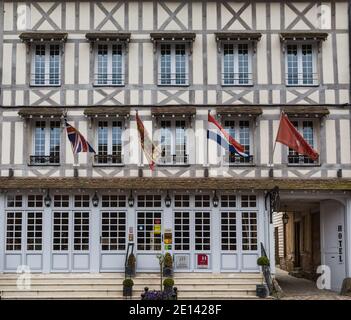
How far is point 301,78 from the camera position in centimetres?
2141

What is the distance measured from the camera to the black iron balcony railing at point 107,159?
21.1 m

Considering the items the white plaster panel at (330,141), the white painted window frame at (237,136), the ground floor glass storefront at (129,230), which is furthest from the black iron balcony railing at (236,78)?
the ground floor glass storefront at (129,230)

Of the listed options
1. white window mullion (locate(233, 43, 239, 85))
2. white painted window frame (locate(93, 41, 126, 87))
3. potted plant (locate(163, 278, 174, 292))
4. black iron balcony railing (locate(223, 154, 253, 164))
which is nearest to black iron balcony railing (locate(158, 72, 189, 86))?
white painted window frame (locate(93, 41, 126, 87))

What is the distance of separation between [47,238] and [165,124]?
5.18 metres

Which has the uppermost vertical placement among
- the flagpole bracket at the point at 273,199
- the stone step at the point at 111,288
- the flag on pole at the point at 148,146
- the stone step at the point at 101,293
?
the flag on pole at the point at 148,146

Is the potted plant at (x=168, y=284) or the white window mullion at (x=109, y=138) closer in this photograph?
the potted plant at (x=168, y=284)

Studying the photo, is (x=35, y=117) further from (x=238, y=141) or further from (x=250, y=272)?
(x=250, y=272)

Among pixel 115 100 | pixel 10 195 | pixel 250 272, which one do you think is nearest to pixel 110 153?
pixel 115 100

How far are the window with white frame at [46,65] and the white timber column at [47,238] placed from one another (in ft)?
13.3

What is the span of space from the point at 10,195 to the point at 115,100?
176 inches

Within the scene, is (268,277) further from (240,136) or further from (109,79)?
(109,79)

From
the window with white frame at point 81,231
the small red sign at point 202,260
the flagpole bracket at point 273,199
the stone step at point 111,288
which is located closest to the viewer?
the stone step at point 111,288

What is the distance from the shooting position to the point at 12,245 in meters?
20.9

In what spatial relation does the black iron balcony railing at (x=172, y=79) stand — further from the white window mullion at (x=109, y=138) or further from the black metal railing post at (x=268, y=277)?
the black metal railing post at (x=268, y=277)
